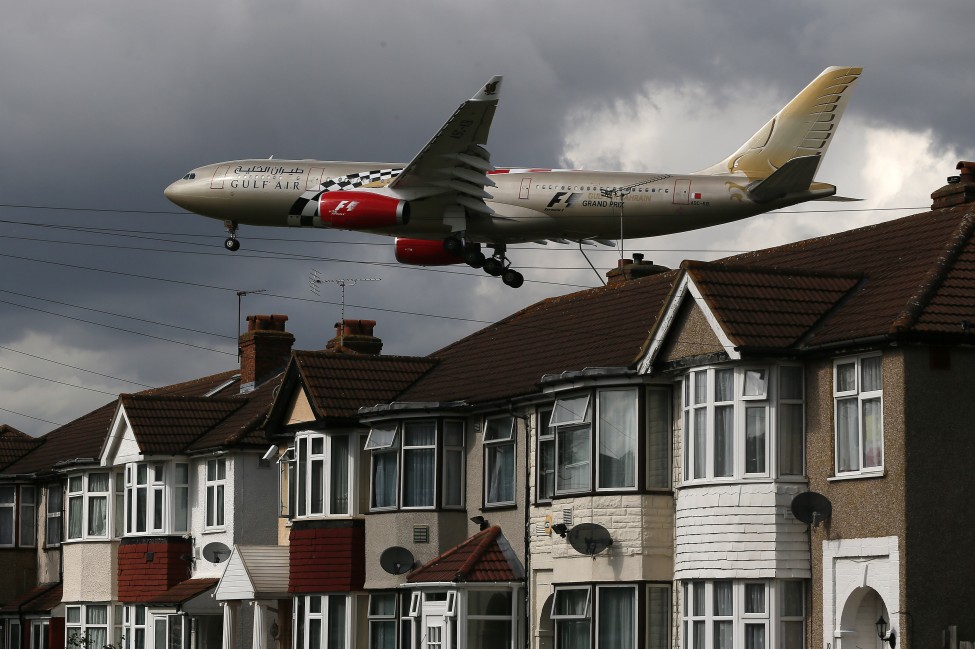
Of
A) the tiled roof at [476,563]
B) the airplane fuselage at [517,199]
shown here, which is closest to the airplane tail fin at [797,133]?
the airplane fuselage at [517,199]

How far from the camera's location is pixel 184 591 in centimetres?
4275

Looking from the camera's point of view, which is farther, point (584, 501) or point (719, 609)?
point (584, 501)

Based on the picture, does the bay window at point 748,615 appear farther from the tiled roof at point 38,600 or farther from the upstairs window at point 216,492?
the tiled roof at point 38,600

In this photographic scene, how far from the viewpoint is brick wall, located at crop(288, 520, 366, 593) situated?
36.8 meters

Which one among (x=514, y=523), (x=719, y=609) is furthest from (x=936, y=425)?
(x=514, y=523)

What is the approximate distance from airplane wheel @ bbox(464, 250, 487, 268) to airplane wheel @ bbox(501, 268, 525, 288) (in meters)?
0.62

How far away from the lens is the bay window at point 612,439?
29.3m

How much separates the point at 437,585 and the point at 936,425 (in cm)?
1065

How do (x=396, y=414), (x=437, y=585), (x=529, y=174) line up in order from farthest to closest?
1. (x=529, y=174)
2. (x=396, y=414)
3. (x=437, y=585)

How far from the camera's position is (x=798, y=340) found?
1069 inches

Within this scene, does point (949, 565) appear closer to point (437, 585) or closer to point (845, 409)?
point (845, 409)

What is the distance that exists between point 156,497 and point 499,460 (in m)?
13.3

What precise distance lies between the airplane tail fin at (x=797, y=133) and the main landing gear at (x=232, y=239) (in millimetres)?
10532

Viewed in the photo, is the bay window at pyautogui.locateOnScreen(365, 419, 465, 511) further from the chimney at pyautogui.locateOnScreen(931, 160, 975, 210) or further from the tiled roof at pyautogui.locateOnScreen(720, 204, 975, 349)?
the chimney at pyautogui.locateOnScreen(931, 160, 975, 210)
